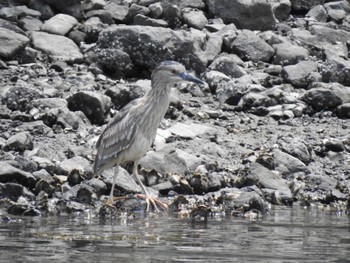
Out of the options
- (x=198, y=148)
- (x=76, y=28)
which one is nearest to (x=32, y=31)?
(x=76, y=28)

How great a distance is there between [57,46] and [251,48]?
4.05m

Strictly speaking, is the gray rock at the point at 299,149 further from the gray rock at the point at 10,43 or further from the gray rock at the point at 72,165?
the gray rock at the point at 10,43

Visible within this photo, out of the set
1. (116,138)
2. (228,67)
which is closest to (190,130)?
(116,138)

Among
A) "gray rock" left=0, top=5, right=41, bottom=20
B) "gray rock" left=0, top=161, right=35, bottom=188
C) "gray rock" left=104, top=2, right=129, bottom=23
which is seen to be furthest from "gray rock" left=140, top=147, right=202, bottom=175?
"gray rock" left=104, top=2, right=129, bottom=23

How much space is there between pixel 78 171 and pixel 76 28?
705 cm

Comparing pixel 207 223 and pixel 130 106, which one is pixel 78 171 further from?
pixel 207 223

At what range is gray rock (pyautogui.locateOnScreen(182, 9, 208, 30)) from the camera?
64.7 ft

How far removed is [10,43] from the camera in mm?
16953

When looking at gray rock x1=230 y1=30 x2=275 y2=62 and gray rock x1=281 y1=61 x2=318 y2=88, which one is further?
gray rock x1=230 y1=30 x2=275 y2=62

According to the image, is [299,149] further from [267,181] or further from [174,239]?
[174,239]

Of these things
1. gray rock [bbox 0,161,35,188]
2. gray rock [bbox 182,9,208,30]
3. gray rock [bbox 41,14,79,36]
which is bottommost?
gray rock [bbox 0,161,35,188]

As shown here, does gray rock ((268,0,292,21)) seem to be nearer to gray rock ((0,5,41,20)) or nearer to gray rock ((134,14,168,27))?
gray rock ((134,14,168,27))

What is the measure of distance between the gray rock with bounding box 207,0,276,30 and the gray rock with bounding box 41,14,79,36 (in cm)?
346

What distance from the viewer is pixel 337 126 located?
52.9 ft
